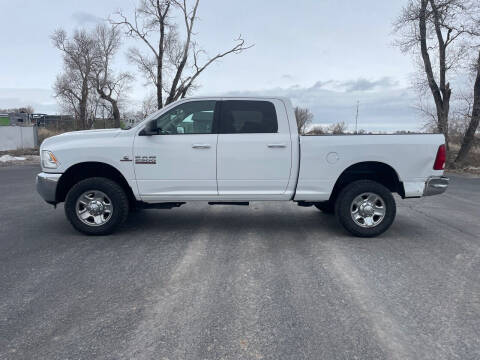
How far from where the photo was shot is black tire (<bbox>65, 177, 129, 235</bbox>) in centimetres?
580

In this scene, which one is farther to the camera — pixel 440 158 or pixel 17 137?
pixel 17 137

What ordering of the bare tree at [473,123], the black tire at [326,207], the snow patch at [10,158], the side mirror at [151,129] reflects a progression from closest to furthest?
the side mirror at [151,129]
the black tire at [326,207]
the bare tree at [473,123]
the snow patch at [10,158]

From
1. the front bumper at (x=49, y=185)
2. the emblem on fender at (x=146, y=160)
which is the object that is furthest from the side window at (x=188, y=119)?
the front bumper at (x=49, y=185)

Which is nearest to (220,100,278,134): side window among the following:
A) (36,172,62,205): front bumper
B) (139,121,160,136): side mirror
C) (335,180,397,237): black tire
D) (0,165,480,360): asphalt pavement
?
(139,121,160,136): side mirror

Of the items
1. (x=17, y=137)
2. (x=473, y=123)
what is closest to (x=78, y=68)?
(x=17, y=137)

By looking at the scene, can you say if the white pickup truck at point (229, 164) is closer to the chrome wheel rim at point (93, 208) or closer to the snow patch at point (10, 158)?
the chrome wheel rim at point (93, 208)

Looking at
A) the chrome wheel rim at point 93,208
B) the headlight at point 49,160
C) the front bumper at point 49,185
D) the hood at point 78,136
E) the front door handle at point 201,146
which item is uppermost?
the hood at point 78,136

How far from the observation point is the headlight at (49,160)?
229 inches

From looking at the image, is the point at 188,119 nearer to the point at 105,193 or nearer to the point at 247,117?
the point at 247,117

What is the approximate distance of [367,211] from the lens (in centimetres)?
591

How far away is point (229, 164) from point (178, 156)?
2.45 feet

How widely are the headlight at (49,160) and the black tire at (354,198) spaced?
4.14 m

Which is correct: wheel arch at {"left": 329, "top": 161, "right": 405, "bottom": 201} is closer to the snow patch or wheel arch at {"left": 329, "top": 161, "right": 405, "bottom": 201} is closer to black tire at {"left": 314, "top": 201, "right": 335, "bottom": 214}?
black tire at {"left": 314, "top": 201, "right": 335, "bottom": 214}

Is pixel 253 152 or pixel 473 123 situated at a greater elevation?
pixel 473 123
